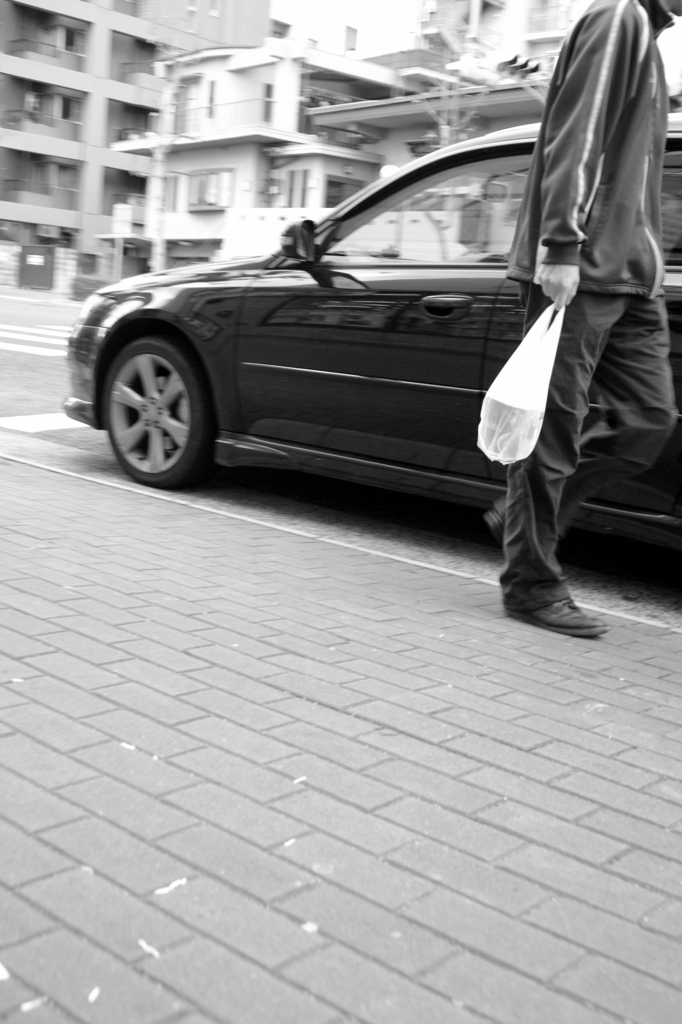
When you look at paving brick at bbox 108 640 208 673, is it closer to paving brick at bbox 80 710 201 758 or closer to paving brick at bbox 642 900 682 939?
paving brick at bbox 80 710 201 758

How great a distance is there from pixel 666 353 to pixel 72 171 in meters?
56.8

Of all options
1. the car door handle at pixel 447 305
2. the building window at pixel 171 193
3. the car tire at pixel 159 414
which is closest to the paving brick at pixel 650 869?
the car door handle at pixel 447 305

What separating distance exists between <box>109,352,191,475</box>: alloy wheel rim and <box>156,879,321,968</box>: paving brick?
3.78 metres

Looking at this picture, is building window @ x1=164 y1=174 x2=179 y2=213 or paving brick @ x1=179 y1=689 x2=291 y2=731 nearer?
paving brick @ x1=179 y1=689 x2=291 y2=731

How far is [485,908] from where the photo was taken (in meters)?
2.21

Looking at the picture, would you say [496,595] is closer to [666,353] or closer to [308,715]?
[666,353]

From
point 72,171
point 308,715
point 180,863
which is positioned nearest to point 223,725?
point 308,715

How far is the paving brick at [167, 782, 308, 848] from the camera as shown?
241 cm

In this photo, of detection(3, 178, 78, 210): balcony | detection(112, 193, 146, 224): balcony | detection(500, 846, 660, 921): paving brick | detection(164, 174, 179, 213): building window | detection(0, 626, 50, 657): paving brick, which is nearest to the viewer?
detection(500, 846, 660, 921): paving brick

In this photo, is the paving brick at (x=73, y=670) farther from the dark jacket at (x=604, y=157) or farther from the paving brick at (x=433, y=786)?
the dark jacket at (x=604, y=157)

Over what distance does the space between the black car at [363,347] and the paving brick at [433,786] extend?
1.96 metres

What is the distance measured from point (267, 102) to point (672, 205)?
49.8m

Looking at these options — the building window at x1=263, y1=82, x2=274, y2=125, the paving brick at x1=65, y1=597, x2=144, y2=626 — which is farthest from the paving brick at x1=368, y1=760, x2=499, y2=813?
the building window at x1=263, y1=82, x2=274, y2=125

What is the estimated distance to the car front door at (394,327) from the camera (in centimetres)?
487
